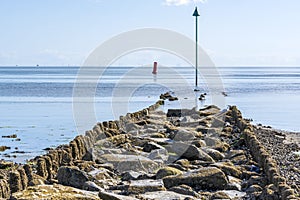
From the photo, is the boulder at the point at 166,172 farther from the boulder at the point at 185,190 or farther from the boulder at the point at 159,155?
the boulder at the point at 159,155

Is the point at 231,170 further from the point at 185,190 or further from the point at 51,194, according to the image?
the point at 51,194

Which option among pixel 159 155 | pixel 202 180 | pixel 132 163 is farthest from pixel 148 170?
pixel 202 180

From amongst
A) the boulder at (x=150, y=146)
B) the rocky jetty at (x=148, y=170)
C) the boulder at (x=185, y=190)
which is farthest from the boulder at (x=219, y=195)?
the boulder at (x=150, y=146)

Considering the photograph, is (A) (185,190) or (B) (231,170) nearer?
(A) (185,190)

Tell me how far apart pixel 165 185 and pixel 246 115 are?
883 inches

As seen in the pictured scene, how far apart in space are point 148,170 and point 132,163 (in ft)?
1.42

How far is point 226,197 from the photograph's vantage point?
9.76 meters

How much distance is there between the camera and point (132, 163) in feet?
42.7

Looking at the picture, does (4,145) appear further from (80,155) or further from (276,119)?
(276,119)

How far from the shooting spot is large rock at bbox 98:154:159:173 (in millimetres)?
12867

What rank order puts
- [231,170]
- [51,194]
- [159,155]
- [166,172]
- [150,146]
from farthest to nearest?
[150,146]
[159,155]
[231,170]
[166,172]
[51,194]

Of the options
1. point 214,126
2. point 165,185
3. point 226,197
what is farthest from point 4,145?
point 226,197

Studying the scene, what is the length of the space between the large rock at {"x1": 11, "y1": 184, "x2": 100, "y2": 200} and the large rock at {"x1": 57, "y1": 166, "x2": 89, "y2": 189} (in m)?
2.02

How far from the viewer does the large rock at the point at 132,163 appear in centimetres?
1287
